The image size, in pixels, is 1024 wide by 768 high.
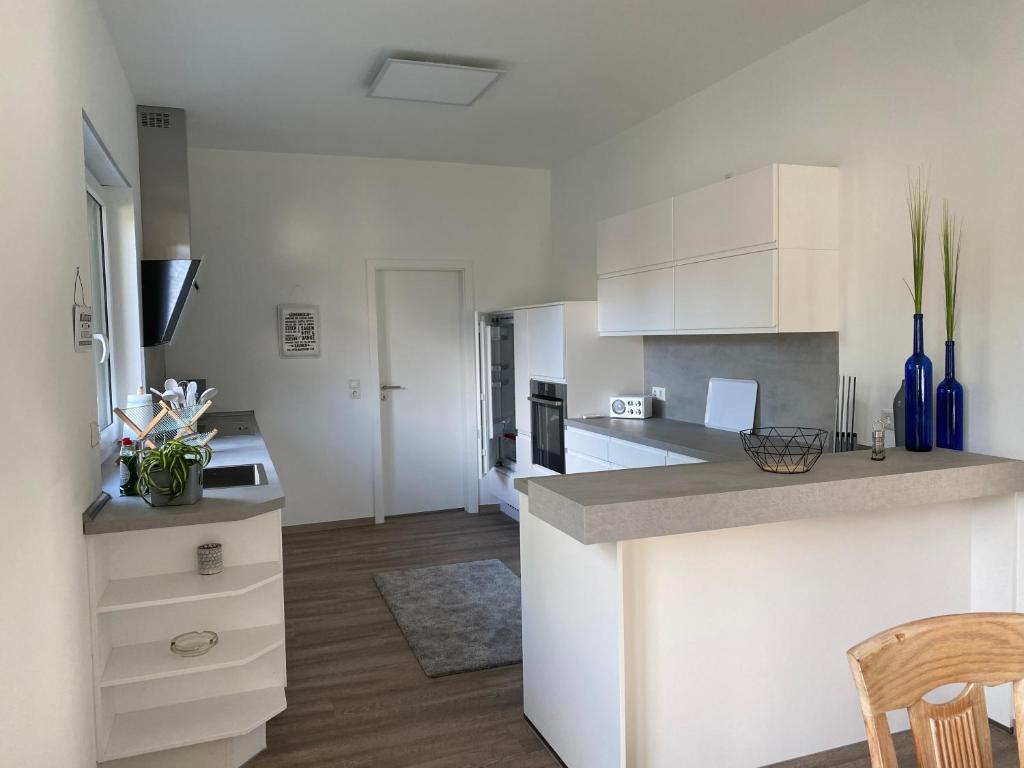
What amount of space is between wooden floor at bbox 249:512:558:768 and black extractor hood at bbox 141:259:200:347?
5.25ft

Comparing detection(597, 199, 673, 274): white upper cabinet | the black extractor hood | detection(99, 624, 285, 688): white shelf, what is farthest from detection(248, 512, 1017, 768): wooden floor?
detection(597, 199, 673, 274): white upper cabinet

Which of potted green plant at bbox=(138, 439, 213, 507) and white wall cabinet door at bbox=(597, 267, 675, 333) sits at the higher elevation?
white wall cabinet door at bbox=(597, 267, 675, 333)

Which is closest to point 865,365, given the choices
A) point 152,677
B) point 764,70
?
point 764,70

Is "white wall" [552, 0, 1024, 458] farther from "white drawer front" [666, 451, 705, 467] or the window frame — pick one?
the window frame

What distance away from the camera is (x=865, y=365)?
3.32 metres

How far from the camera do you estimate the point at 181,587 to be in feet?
8.18

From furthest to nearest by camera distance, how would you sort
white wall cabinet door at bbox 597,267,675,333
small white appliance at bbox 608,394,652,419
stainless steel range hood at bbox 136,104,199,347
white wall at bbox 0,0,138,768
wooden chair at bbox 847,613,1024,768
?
small white appliance at bbox 608,394,652,419 < stainless steel range hood at bbox 136,104,199,347 < white wall cabinet door at bbox 597,267,675,333 < white wall at bbox 0,0,138,768 < wooden chair at bbox 847,613,1024,768

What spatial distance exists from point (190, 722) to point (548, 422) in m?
3.14

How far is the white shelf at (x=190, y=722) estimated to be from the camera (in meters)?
2.40

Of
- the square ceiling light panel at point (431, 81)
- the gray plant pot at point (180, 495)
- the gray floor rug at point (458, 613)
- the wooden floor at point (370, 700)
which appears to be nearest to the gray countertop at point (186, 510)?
the gray plant pot at point (180, 495)

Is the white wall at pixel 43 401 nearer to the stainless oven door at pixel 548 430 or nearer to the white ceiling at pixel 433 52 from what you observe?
the white ceiling at pixel 433 52

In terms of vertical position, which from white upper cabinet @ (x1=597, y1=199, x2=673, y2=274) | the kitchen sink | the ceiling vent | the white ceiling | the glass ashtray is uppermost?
the white ceiling

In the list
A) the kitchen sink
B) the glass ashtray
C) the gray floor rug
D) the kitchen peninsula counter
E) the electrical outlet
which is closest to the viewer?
the kitchen peninsula counter

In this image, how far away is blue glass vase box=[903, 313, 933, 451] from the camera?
2.79 meters
